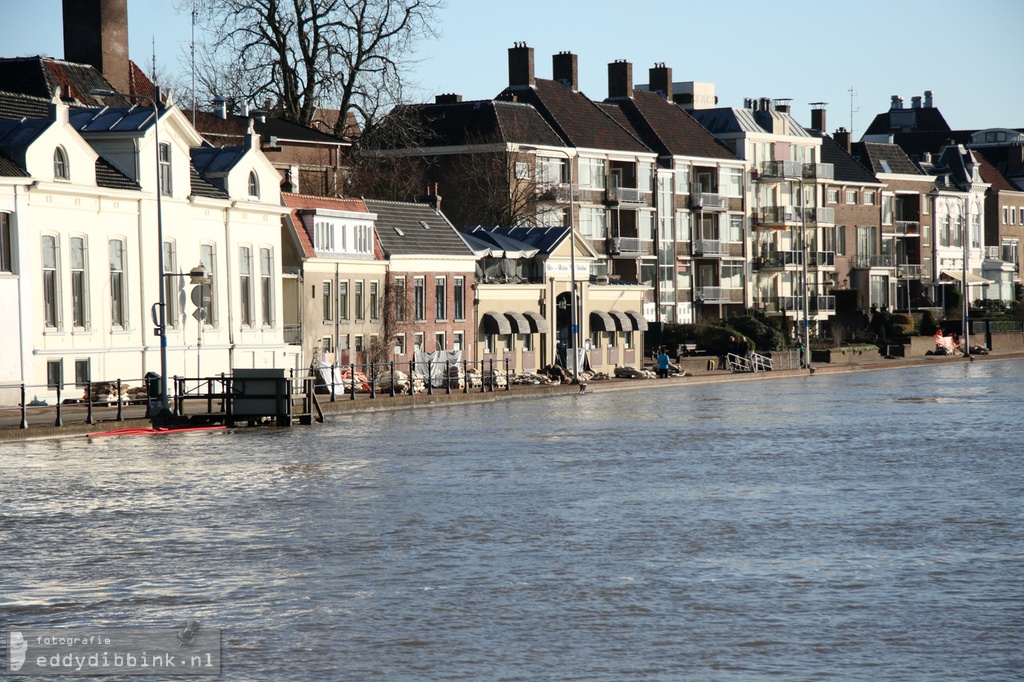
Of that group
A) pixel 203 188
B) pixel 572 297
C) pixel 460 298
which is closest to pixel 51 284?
pixel 203 188

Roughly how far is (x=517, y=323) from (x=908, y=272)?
59.3 metres

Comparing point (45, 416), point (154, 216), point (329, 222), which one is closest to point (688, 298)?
point (329, 222)

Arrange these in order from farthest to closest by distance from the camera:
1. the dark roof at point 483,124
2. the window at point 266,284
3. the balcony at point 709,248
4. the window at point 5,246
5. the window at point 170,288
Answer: the balcony at point 709,248 → the dark roof at point 483,124 → the window at point 266,284 → the window at point 170,288 → the window at point 5,246

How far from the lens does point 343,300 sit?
5984 cm

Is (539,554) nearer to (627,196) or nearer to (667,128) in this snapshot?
(627,196)

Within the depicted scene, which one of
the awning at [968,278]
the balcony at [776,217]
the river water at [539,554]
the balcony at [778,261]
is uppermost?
the balcony at [776,217]

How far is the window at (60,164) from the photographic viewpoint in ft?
148

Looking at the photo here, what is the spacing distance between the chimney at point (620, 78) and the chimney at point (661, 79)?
4982 millimetres

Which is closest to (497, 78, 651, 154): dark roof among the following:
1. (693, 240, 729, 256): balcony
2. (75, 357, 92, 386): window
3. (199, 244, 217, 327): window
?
(693, 240, 729, 256): balcony

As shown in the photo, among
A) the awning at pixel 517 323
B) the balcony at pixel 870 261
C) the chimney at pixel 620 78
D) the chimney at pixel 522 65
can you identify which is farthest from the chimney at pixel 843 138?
the awning at pixel 517 323

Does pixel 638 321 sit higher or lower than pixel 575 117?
lower

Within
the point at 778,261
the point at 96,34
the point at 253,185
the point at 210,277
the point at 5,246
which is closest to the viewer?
the point at 5,246

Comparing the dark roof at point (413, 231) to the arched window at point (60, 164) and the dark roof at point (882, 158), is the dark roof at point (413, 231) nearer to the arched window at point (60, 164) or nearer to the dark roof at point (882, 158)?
the arched window at point (60, 164)

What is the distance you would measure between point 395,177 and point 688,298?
23.6 meters
